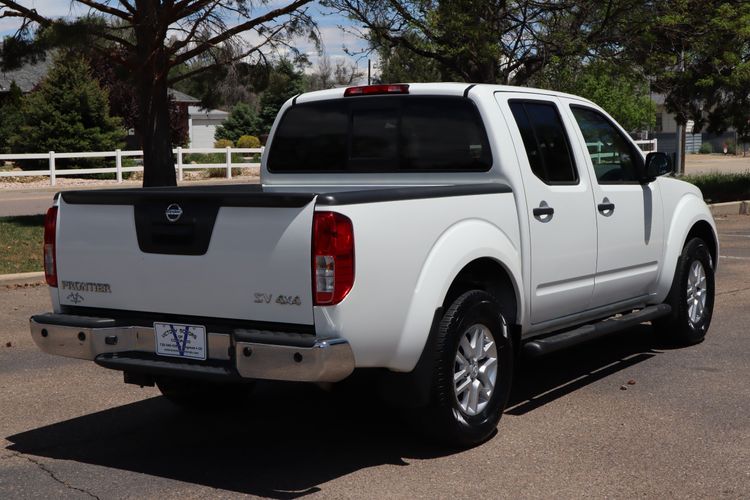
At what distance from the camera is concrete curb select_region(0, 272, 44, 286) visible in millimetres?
12352

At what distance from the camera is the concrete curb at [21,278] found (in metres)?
12.4

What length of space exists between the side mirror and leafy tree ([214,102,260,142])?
5439 centimetres

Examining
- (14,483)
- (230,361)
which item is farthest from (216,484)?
(14,483)

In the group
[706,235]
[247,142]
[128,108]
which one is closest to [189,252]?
[706,235]

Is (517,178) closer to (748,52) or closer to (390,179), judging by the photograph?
(390,179)

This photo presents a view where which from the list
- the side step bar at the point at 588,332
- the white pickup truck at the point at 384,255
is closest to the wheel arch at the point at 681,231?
the side step bar at the point at 588,332

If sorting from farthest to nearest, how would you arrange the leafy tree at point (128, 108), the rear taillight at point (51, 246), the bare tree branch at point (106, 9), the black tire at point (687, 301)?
the leafy tree at point (128, 108) → the bare tree branch at point (106, 9) → the black tire at point (687, 301) → the rear taillight at point (51, 246)

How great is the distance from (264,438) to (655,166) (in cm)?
355

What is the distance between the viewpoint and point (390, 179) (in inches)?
266

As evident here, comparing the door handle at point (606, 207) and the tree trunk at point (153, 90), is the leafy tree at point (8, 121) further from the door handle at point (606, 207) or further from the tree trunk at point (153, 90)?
the door handle at point (606, 207)

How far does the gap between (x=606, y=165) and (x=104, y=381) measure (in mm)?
3887

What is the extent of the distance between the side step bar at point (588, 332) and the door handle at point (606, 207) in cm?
74

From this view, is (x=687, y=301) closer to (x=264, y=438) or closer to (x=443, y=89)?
(x=443, y=89)

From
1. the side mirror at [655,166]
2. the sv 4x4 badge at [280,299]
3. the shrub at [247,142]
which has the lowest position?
the sv 4x4 badge at [280,299]
